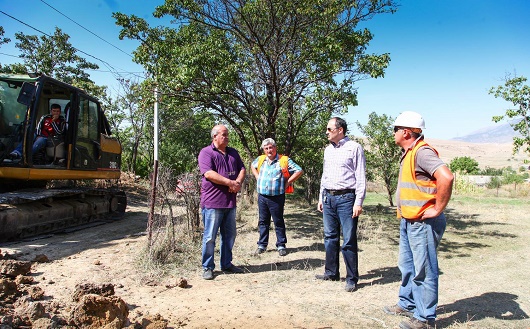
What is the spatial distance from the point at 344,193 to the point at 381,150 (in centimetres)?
1052

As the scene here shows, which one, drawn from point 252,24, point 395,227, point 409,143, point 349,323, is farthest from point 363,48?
point 349,323

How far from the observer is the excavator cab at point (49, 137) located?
686 cm

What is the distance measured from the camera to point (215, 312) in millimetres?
3908

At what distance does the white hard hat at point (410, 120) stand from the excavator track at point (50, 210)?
6.28 metres

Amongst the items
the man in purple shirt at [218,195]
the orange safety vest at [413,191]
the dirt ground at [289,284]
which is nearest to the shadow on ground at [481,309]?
the dirt ground at [289,284]

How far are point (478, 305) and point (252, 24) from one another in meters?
6.82

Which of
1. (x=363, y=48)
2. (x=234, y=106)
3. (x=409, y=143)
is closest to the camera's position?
(x=409, y=143)

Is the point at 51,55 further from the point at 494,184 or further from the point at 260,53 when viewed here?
the point at 494,184

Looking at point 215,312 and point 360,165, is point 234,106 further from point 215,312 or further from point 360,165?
point 215,312

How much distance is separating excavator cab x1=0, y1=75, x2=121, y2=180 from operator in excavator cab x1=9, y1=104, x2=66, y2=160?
0.18ft

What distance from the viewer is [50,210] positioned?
24.8ft

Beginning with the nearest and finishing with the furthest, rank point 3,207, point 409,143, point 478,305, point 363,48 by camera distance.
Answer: point 409,143 < point 478,305 < point 3,207 < point 363,48

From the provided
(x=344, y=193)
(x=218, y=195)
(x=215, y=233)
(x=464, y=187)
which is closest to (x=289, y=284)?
(x=215, y=233)

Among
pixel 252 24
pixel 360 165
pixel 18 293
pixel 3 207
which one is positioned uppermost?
pixel 252 24
